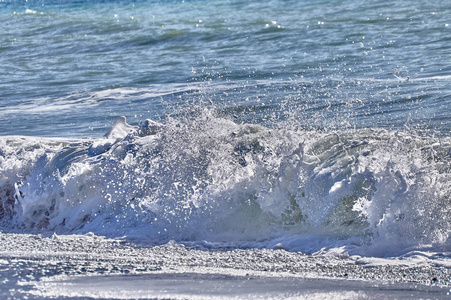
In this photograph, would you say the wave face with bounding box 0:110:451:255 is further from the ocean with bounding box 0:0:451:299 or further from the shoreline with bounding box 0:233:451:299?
the shoreline with bounding box 0:233:451:299

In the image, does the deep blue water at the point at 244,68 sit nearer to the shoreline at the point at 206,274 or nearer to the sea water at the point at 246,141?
the sea water at the point at 246,141

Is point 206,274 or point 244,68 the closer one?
point 206,274

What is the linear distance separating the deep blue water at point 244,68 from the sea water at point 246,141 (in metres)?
0.05

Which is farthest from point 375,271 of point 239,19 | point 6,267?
point 239,19

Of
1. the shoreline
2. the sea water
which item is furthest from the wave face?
the shoreline

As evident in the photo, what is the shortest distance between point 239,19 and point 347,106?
34.2 feet

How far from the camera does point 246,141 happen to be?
565 cm

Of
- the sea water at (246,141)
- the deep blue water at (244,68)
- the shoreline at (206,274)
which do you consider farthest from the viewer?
the deep blue water at (244,68)

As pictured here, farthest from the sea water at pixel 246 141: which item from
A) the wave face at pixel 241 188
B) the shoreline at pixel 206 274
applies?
the shoreline at pixel 206 274

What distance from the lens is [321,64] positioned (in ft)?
34.9

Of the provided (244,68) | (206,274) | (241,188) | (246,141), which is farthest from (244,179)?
(244,68)

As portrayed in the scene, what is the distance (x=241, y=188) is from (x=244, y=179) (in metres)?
0.08

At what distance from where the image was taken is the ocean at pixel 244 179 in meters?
4.16

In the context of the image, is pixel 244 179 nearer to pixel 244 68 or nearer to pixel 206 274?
pixel 206 274
